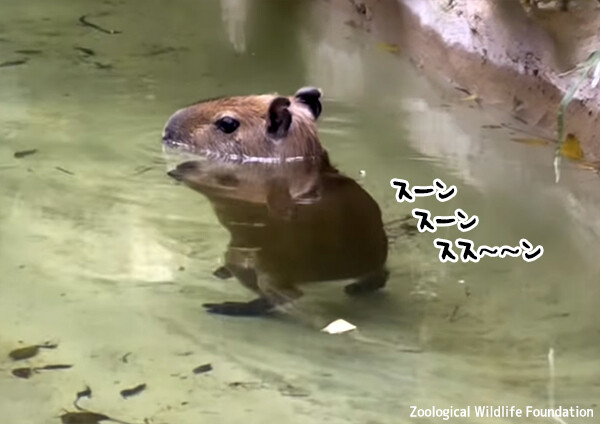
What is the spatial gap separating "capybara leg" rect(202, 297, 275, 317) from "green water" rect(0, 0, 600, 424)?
0.04m

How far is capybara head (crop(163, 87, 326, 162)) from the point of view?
141 inches

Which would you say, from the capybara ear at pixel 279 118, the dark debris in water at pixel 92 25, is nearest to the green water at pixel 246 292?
the capybara ear at pixel 279 118

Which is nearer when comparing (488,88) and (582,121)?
(582,121)

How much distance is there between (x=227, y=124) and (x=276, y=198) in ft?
1.85

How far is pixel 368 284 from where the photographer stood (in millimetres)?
2492

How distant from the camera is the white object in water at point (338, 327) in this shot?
225 centimetres

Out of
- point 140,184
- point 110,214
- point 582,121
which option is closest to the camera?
point 110,214

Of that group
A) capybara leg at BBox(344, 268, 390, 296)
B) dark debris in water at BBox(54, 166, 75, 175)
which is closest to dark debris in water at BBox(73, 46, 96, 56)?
dark debris in water at BBox(54, 166, 75, 175)

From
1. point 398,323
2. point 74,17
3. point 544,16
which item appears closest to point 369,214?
point 398,323

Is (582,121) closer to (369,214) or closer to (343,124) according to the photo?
(343,124)

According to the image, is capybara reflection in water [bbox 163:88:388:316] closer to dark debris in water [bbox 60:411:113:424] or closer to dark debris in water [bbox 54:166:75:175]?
dark debris in water [bbox 54:166:75:175]

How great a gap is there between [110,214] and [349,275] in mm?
754

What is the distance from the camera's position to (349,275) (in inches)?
100.0

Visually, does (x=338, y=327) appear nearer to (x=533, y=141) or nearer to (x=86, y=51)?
(x=533, y=141)
